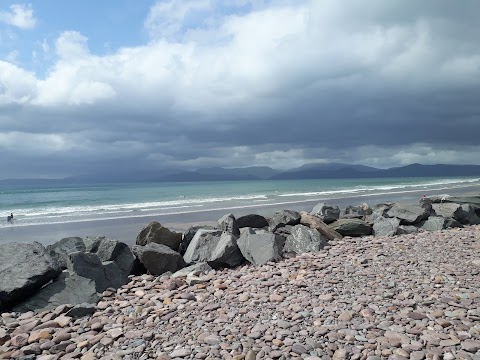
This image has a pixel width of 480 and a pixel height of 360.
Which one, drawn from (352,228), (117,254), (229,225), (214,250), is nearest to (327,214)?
(352,228)

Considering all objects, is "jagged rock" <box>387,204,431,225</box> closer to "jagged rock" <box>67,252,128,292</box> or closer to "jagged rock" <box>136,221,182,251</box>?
"jagged rock" <box>136,221,182,251</box>

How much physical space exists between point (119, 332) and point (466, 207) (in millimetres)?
12146

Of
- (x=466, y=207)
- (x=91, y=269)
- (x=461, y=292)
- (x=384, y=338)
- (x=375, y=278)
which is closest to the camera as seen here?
(x=384, y=338)

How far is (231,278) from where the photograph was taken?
6.58 meters

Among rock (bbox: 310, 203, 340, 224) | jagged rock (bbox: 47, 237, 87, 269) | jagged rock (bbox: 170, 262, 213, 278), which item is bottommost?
jagged rock (bbox: 170, 262, 213, 278)

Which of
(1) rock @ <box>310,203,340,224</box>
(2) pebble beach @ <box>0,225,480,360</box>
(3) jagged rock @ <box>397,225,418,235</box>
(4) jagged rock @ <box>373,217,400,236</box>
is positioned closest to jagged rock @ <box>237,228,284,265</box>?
(2) pebble beach @ <box>0,225,480,360</box>

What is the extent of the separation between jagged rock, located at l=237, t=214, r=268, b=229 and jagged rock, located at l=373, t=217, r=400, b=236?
3.19 m

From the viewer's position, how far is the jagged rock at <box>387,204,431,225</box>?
A: 11023mm

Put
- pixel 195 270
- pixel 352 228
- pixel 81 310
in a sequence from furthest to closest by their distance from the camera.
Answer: pixel 352 228 → pixel 195 270 → pixel 81 310

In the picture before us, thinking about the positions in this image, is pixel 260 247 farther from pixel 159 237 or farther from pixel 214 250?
pixel 159 237

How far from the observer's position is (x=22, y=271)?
599 centimetres

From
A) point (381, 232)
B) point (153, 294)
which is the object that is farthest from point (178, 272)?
point (381, 232)

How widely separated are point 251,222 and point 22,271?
6388 millimetres

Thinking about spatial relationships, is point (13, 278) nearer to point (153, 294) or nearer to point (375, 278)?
point (153, 294)
